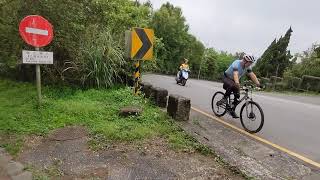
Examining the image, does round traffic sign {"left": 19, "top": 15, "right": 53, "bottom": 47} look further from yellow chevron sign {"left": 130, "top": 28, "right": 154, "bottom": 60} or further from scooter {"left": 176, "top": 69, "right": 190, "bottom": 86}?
scooter {"left": 176, "top": 69, "right": 190, "bottom": 86}

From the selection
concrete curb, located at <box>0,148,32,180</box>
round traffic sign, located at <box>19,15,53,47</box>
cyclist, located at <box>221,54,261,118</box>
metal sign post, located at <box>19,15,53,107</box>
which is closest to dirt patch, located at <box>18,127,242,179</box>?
concrete curb, located at <box>0,148,32,180</box>

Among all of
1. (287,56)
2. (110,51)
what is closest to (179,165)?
(110,51)

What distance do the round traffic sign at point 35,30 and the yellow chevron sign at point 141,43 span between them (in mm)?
2027

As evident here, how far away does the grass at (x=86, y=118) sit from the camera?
21.4 ft

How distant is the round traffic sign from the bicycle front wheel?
4.87 metres

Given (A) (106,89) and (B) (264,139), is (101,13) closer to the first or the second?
(A) (106,89)

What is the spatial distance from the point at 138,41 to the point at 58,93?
276 centimetres

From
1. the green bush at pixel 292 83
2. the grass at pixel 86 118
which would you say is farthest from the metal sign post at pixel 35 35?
the green bush at pixel 292 83

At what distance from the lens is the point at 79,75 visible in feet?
35.0

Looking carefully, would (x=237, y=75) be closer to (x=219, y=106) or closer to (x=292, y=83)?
(x=219, y=106)

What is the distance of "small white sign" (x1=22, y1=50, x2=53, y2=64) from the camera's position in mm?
7973

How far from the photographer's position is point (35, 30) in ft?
26.4

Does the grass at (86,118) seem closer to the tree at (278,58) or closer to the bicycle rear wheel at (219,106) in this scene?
the bicycle rear wheel at (219,106)

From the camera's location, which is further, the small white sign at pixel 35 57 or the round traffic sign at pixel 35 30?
the small white sign at pixel 35 57
